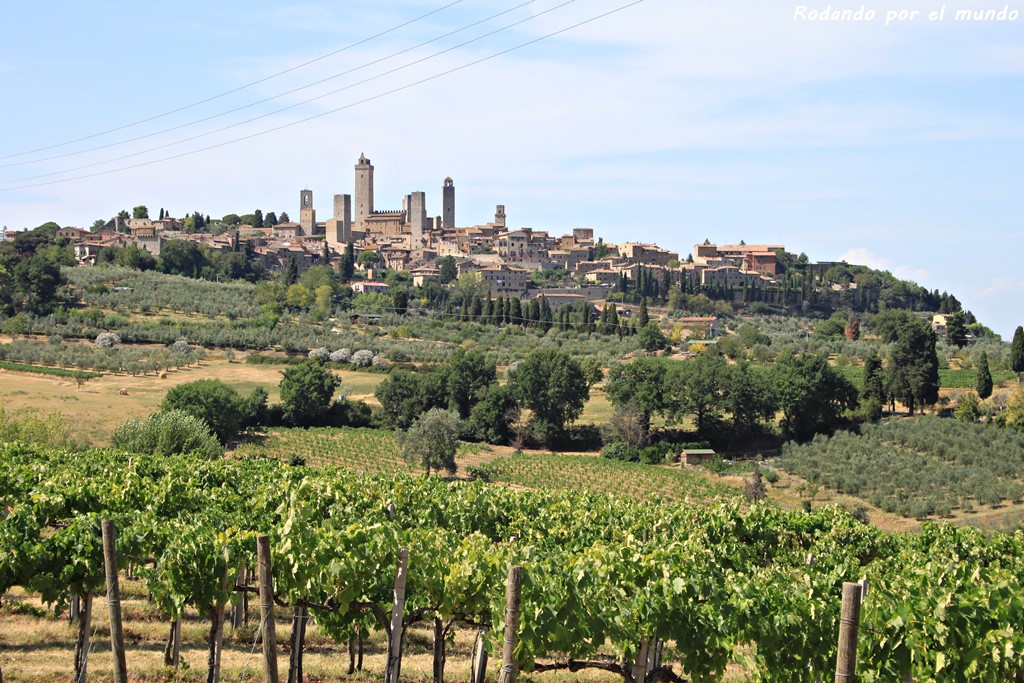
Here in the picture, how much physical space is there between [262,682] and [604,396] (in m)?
47.8

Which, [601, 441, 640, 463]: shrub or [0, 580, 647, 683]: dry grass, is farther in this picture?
[601, 441, 640, 463]: shrub

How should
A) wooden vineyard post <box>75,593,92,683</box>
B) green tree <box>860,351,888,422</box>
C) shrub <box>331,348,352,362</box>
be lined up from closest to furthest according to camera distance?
wooden vineyard post <box>75,593,92,683</box>
green tree <box>860,351,888,422</box>
shrub <box>331,348,352,362</box>

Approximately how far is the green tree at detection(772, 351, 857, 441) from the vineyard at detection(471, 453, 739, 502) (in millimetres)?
8778

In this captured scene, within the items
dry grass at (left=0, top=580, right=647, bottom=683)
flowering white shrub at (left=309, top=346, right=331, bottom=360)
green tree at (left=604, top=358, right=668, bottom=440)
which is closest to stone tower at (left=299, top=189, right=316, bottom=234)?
flowering white shrub at (left=309, top=346, right=331, bottom=360)

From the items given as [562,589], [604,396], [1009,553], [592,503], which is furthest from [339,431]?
[562,589]

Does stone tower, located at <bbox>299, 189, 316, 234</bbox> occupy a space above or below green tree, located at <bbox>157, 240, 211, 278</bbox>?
above

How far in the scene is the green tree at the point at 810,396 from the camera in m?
49.8

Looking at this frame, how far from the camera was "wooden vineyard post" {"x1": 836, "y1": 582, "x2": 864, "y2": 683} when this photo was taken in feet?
24.5

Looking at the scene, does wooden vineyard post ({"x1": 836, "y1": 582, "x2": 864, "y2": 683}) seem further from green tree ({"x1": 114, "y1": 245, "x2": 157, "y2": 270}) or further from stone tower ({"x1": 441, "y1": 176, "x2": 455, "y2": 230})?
stone tower ({"x1": 441, "y1": 176, "x2": 455, "y2": 230})

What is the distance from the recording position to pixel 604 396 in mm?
59250

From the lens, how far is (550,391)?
50.2 m

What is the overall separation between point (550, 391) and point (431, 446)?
35.8 ft

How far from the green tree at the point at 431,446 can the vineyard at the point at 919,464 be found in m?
15.1

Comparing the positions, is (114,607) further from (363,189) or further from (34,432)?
(363,189)
